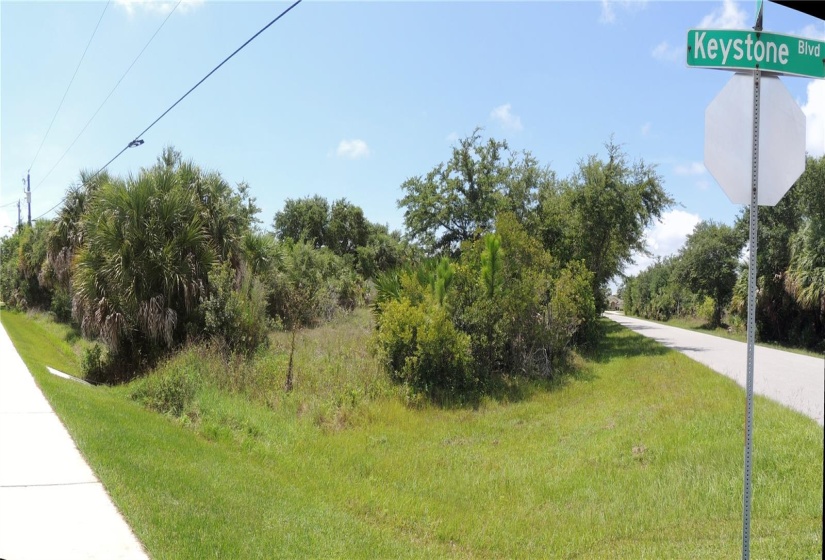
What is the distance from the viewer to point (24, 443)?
8.41 meters

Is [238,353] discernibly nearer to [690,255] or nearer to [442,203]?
[442,203]

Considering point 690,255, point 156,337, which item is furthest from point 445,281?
point 690,255

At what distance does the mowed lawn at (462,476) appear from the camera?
226 inches

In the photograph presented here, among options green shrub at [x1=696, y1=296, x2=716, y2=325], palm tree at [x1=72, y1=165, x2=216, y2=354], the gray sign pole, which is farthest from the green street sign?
green shrub at [x1=696, y1=296, x2=716, y2=325]

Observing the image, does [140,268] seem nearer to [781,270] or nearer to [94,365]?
[94,365]

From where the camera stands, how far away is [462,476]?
845 cm

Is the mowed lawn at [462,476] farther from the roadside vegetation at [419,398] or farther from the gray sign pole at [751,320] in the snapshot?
the gray sign pole at [751,320]

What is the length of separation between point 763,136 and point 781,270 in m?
30.2

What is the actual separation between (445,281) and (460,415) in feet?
14.1

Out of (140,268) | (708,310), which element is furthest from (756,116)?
(708,310)

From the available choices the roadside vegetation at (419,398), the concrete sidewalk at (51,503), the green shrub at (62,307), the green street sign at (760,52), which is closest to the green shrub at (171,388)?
the roadside vegetation at (419,398)

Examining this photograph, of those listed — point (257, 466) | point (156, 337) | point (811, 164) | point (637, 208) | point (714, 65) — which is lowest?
point (257, 466)

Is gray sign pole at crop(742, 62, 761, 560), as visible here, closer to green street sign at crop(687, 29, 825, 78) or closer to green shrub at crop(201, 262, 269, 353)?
green street sign at crop(687, 29, 825, 78)

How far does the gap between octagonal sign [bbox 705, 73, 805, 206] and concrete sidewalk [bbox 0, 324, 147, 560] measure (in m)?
5.38
